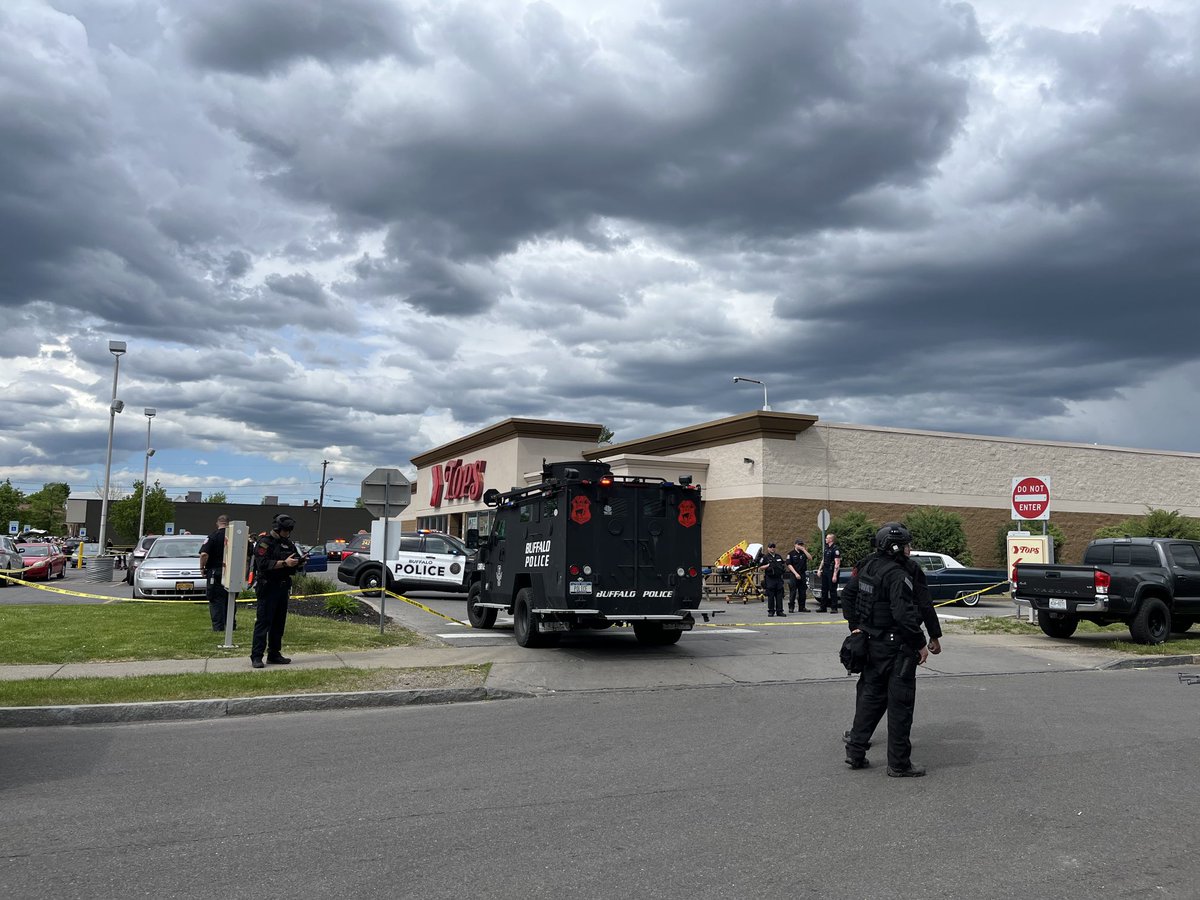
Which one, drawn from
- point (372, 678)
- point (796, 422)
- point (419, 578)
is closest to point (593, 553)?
point (372, 678)

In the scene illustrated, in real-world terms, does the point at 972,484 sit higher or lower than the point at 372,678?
higher

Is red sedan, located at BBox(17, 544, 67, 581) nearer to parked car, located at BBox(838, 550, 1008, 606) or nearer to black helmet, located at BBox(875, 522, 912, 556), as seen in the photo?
parked car, located at BBox(838, 550, 1008, 606)

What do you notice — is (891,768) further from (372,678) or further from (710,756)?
(372,678)

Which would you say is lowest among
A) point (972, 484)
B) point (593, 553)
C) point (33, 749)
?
point (33, 749)

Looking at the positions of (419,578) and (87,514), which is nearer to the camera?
(419,578)

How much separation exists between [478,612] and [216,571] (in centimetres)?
453

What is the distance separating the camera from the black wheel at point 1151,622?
15.7m

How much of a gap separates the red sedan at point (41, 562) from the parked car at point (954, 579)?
2570cm

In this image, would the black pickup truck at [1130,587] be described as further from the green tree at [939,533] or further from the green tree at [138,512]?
the green tree at [138,512]

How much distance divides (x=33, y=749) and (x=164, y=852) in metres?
3.69

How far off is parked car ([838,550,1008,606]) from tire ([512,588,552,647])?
13.4 metres

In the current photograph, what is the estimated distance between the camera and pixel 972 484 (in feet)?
122

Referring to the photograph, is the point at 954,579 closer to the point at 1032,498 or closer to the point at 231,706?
the point at 1032,498

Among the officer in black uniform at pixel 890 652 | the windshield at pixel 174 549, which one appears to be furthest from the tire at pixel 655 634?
the windshield at pixel 174 549
